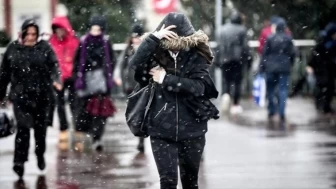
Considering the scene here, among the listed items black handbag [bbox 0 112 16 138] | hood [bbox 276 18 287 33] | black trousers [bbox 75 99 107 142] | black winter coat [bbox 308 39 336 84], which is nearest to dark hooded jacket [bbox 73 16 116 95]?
black trousers [bbox 75 99 107 142]

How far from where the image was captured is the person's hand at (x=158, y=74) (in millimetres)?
8156

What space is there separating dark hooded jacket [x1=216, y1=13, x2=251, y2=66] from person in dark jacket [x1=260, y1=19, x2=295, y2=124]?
1.02 meters

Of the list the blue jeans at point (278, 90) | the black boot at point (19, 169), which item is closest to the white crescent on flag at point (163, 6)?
the blue jeans at point (278, 90)

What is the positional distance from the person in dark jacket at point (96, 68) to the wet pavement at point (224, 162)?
1.45 ft

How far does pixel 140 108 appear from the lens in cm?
829

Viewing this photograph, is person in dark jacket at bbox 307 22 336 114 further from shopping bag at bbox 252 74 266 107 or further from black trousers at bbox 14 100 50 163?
black trousers at bbox 14 100 50 163

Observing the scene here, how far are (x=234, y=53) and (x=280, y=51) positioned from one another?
1598mm

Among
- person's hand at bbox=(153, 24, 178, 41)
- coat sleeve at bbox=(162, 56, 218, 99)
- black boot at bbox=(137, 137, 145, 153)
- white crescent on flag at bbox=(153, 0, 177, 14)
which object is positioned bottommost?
black boot at bbox=(137, 137, 145, 153)

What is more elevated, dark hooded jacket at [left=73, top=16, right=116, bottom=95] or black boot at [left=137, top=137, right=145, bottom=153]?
dark hooded jacket at [left=73, top=16, right=116, bottom=95]

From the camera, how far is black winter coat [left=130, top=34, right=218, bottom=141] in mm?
8180

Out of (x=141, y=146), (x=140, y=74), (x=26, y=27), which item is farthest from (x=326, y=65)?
(x=140, y=74)

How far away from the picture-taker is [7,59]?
439 inches

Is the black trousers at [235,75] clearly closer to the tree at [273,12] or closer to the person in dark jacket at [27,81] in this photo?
the tree at [273,12]

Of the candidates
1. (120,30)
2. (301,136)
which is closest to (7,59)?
(301,136)
